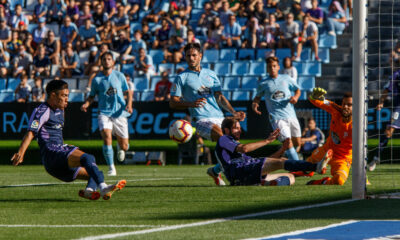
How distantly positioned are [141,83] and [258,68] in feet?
11.8

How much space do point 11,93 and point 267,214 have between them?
20128mm

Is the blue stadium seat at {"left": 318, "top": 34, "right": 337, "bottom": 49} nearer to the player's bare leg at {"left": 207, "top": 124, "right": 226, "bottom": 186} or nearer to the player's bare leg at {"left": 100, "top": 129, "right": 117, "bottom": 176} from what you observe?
the player's bare leg at {"left": 100, "top": 129, "right": 117, "bottom": 176}

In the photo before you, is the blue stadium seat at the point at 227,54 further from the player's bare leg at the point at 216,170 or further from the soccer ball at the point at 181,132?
the player's bare leg at the point at 216,170

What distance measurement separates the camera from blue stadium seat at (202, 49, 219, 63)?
87.9 feet

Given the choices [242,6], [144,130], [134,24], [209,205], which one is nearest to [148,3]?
[134,24]

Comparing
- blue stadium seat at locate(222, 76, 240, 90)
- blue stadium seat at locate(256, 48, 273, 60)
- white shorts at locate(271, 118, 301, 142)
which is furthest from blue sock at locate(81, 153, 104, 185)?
blue stadium seat at locate(256, 48, 273, 60)

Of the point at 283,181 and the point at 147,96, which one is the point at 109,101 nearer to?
the point at 283,181

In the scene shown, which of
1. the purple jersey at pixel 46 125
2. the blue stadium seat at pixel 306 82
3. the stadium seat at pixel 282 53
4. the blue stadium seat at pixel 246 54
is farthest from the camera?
the blue stadium seat at pixel 246 54

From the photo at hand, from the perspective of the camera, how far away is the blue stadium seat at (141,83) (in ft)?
86.1

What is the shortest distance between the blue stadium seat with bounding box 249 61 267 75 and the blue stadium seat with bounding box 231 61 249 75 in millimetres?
190

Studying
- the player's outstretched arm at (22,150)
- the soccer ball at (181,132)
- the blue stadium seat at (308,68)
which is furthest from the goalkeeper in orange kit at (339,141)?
the blue stadium seat at (308,68)

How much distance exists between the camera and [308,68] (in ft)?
82.3

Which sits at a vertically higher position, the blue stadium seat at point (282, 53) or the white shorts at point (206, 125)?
the blue stadium seat at point (282, 53)

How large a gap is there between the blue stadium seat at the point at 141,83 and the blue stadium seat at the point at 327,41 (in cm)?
537
